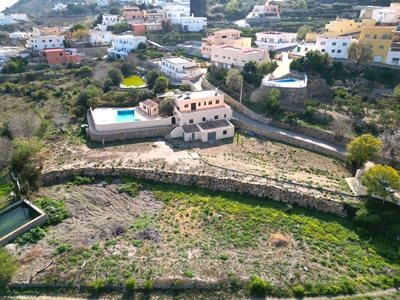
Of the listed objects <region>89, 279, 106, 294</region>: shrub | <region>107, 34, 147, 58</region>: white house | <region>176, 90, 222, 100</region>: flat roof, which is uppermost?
<region>107, 34, 147, 58</region>: white house

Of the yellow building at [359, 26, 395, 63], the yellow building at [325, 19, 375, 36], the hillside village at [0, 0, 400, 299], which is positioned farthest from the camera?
the yellow building at [325, 19, 375, 36]

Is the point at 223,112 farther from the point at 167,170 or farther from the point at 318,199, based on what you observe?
the point at 318,199

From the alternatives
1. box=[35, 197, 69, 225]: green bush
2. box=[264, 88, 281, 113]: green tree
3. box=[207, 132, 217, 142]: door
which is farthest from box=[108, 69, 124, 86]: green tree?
box=[35, 197, 69, 225]: green bush

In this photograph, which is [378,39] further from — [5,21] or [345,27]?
[5,21]

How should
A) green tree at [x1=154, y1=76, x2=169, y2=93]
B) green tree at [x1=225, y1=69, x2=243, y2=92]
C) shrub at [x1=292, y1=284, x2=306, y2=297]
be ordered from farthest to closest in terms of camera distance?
green tree at [x1=154, y1=76, x2=169, y2=93] → green tree at [x1=225, y1=69, x2=243, y2=92] → shrub at [x1=292, y1=284, x2=306, y2=297]

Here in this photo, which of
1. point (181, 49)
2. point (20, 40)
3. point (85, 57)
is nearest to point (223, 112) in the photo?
point (181, 49)

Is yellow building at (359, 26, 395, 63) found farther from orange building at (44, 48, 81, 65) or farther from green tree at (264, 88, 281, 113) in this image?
orange building at (44, 48, 81, 65)

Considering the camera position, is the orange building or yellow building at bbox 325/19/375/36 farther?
the orange building
